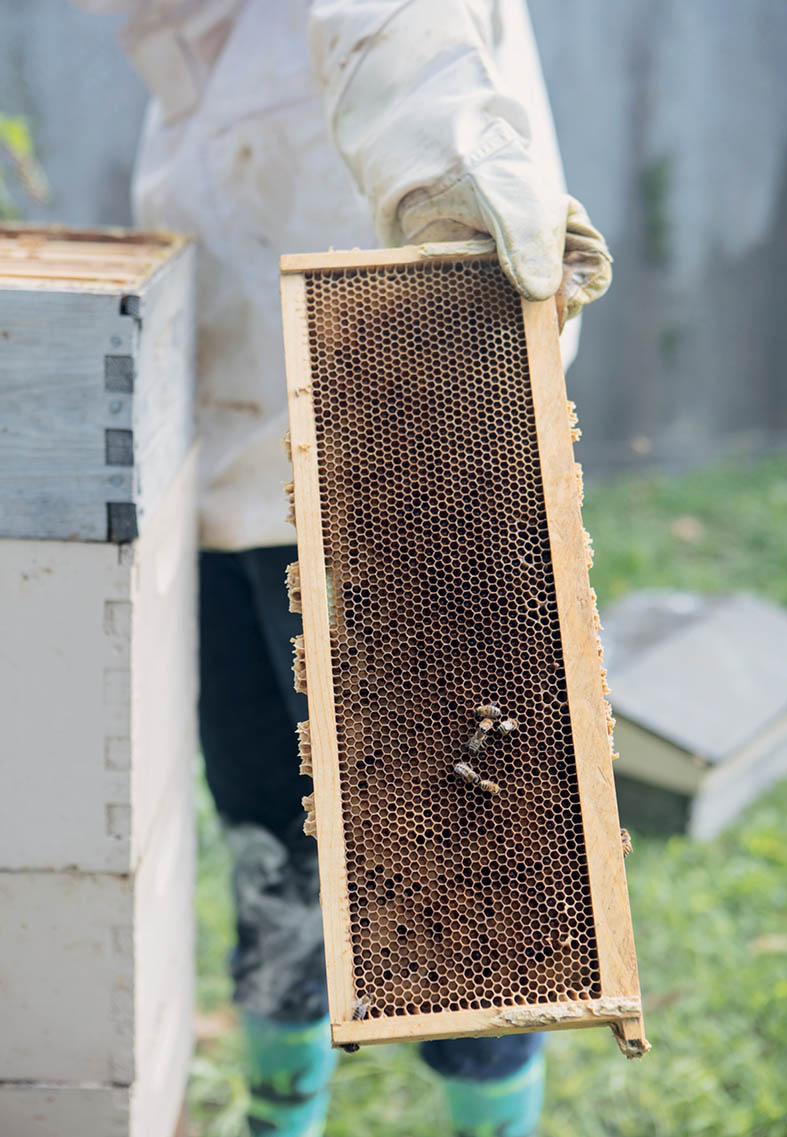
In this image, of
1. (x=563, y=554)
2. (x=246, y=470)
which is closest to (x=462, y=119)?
(x=563, y=554)

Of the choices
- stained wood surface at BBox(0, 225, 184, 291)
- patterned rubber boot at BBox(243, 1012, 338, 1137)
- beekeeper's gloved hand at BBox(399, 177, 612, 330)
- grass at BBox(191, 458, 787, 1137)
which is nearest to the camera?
beekeeper's gloved hand at BBox(399, 177, 612, 330)

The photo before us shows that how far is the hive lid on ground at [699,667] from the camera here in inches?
128

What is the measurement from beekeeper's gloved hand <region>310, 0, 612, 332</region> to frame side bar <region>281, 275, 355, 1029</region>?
0.71 feet

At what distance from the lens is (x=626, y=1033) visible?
1191 mm

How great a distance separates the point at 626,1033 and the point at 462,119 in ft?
3.74

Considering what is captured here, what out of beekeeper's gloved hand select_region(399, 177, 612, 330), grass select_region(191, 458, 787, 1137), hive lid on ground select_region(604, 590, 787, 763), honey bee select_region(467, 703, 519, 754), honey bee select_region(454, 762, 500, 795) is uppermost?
beekeeper's gloved hand select_region(399, 177, 612, 330)

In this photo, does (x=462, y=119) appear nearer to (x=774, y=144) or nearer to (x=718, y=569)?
(x=718, y=569)

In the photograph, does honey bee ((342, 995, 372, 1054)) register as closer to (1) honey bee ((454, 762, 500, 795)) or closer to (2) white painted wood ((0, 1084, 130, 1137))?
(1) honey bee ((454, 762, 500, 795))

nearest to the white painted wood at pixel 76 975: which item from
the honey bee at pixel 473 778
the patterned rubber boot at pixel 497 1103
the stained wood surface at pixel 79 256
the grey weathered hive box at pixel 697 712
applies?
the honey bee at pixel 473 778

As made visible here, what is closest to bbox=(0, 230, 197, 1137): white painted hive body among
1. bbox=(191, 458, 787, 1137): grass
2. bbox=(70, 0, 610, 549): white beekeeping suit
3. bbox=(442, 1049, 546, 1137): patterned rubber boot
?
bbox=(70, 0, 610, 549): white beekeeping suit

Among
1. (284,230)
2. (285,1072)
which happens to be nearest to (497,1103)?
(285,1072)

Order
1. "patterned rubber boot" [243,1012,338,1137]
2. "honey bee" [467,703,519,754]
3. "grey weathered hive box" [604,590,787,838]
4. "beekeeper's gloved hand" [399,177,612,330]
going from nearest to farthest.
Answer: "honey bee" [467,703,519,754] → "beekeeper's gloved hand" [399,177,612,330] → "patterned rubber boot" [243,1012,338,1137] → "grey weathered hive box" [604,590,787,838]

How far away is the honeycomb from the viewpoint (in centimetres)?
123

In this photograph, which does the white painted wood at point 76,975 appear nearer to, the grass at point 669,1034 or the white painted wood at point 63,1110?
the white painted wood at point 63,1110
